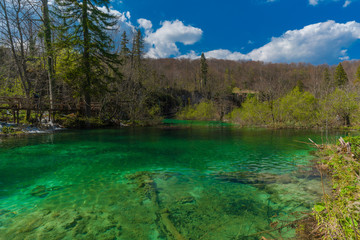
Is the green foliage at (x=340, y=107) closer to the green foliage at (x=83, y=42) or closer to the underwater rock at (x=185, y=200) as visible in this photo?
the underwater rock at (x=185, y=200)

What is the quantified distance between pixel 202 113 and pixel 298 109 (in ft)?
84.4

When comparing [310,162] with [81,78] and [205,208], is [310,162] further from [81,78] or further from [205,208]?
[81,78]

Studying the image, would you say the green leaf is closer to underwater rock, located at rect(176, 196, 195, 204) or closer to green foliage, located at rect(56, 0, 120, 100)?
underwater rock, located at rect(176, 196, 195, 204)

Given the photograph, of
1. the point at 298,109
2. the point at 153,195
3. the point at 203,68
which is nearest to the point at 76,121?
the point at 153,195

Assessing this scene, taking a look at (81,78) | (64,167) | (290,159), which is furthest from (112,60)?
(290,159)

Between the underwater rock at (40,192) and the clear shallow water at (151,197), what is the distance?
24 mm

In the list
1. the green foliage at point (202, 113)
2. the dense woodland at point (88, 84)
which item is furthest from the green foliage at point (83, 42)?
the green foliage at point (202, 113)

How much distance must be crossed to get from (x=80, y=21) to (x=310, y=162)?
22609mm

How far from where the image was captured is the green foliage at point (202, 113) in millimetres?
44250

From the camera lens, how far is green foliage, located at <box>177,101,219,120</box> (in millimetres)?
44250

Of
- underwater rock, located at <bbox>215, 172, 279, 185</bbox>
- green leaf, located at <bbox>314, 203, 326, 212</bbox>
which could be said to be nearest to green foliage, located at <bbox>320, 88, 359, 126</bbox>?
underwater rock, located at <bbox>215, 172, 279, 185</bbox>

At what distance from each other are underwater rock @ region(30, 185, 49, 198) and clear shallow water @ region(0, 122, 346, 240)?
0.08 ft

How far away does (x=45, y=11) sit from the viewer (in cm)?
1673

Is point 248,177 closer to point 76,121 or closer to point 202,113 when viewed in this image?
point 76,121
